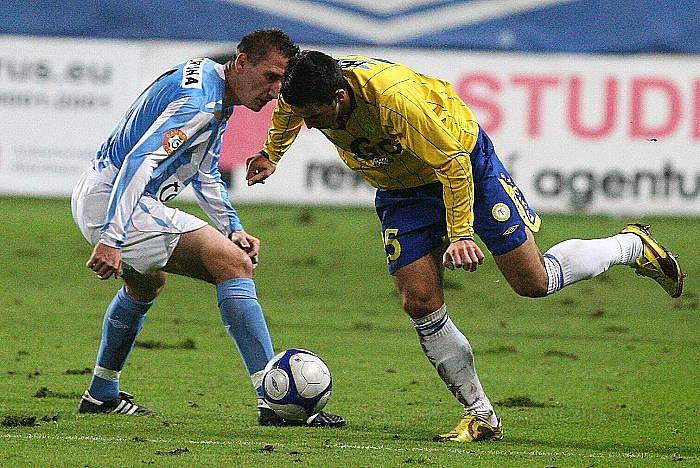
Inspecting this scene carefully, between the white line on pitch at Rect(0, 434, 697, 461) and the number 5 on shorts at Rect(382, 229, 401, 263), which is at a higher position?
the number 5 on shorts at Rect(382, 229, 401, 263)

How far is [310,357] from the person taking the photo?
666 cm

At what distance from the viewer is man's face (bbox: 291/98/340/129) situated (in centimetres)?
590

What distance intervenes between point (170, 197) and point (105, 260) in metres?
1.00

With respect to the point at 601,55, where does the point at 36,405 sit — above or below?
below

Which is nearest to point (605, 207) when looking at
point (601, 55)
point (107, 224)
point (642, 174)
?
point (642, 174)

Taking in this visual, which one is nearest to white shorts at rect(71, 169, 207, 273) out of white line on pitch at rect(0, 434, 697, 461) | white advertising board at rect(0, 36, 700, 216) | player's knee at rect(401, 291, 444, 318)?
white line on pitch at rect(0, 434, 697, 461)

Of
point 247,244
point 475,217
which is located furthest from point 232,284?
point 475,217

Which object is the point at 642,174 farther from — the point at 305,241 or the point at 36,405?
the point at 36,405

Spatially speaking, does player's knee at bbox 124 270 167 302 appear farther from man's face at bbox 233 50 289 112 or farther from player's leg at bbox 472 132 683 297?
player's leg at bbox 472 132 683 297

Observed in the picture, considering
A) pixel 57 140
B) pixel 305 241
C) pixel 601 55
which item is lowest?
pixel 305 241

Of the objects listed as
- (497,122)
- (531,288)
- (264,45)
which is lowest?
(497,122)

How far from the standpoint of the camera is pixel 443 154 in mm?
5887

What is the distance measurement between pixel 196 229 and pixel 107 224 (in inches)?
23.9

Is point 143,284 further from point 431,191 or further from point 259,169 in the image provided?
point 431,191
